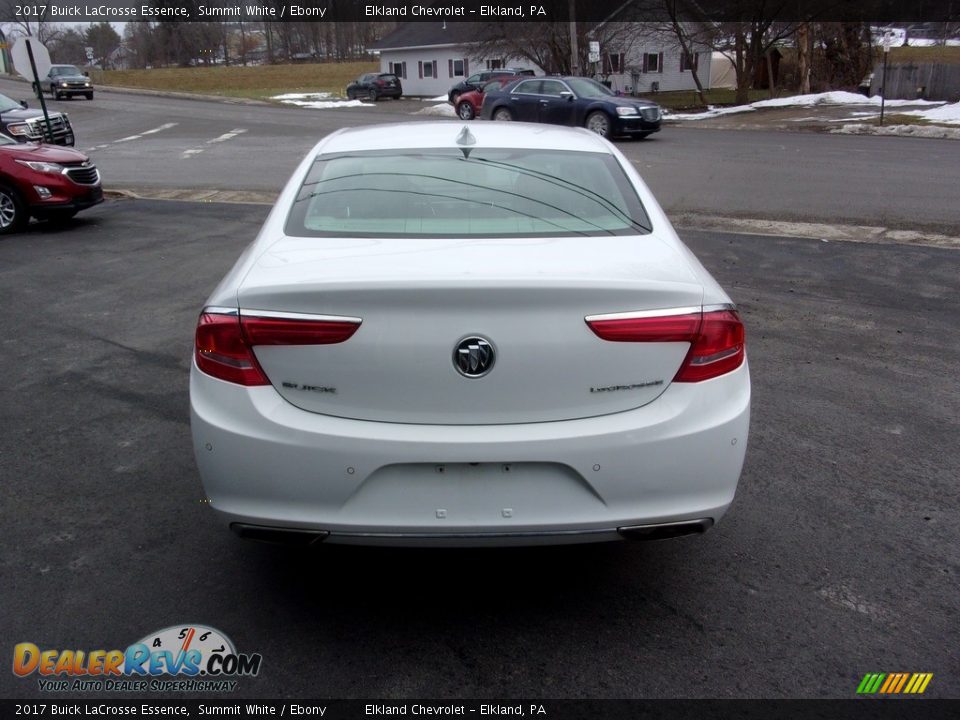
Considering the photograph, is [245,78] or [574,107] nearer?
[574,107]

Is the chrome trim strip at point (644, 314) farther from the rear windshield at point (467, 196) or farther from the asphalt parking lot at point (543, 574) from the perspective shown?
the asphalt parking lot at point (543, 574)

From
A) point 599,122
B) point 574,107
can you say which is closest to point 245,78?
point 574,107

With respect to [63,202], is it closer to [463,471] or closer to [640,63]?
[463,471]

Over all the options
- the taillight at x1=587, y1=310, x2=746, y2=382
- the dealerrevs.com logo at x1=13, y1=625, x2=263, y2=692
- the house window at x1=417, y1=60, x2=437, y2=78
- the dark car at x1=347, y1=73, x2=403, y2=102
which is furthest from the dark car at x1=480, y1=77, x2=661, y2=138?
the house window at x1=417, y1=60, x2=437, y2=78

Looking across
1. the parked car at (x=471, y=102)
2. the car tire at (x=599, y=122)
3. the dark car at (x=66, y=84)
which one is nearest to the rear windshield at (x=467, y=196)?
the car tire at (x=599, y=122)

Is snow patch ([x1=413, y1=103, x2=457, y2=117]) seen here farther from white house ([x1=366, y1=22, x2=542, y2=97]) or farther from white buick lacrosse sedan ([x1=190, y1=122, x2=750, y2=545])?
white buick lacrosse sedan ([x1=190, y1=122, x2=750, y2=545])

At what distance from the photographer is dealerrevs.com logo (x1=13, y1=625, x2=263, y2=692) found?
2918 millimetres

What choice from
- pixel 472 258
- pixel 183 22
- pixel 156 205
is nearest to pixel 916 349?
pixel 472 258

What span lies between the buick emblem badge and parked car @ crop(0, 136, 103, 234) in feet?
35.1

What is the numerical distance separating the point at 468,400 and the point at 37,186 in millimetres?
10848

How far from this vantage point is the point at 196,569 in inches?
141

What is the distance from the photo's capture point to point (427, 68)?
5822cm

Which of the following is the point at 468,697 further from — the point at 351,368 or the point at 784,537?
the point at 784,537

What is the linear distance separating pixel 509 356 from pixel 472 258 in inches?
16.2
